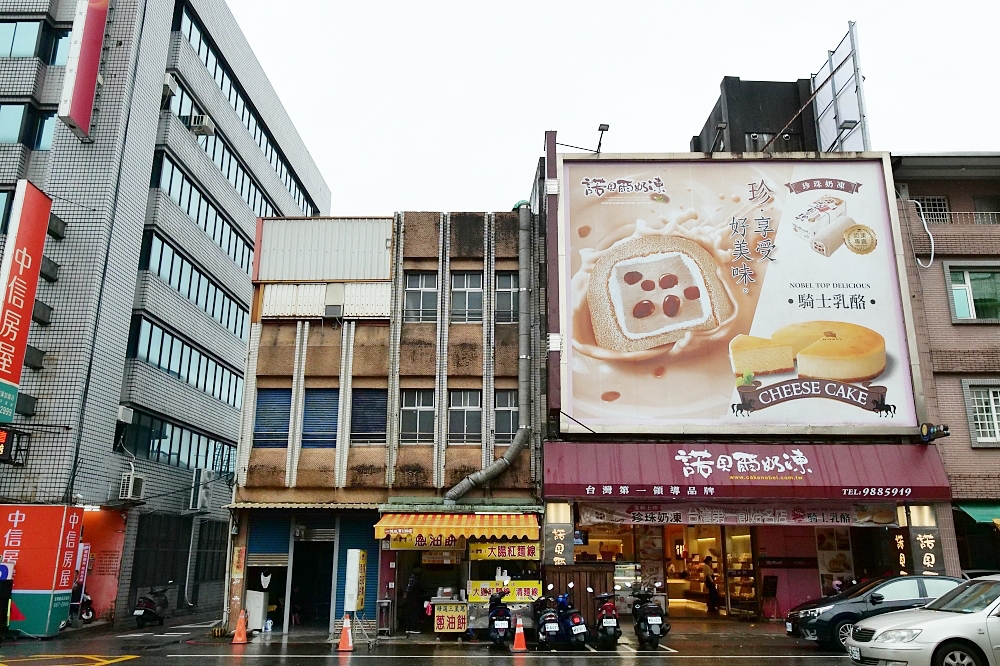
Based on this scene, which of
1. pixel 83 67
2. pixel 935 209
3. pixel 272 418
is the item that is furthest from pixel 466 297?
pixel 935 209

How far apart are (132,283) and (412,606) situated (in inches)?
562

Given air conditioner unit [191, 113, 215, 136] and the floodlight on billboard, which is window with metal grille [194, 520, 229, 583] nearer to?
air conditioner unit [191, 113, 215, 136]

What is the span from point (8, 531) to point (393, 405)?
11.0m

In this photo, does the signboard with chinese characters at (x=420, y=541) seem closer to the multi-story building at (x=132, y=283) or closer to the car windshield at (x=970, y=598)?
the multi-story building at (x=132, y=283)

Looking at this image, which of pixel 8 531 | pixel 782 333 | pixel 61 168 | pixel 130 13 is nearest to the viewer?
pixel 8 531

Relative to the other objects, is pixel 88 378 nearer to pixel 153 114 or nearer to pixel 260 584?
pixel 260 584

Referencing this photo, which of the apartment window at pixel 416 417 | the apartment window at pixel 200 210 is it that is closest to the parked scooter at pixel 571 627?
the apartment window at pixel 416 417

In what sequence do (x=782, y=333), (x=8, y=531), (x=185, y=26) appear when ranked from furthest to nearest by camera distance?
(x=185, y=26) < (x=782, y=333) < (x=8, y=531)

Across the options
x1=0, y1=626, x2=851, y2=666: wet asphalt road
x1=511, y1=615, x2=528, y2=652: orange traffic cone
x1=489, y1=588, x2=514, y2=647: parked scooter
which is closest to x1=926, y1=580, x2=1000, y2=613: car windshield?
x1=0, y1=626, x2=851, y2=666: wet asphalt road

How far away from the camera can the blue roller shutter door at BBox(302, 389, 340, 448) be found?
2172 cm

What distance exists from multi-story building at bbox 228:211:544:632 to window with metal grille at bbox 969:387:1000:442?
12948 mm

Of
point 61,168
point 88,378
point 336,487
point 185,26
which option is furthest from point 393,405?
point 185,26

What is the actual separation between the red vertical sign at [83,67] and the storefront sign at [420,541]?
15978 millimetres

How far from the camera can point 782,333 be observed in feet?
72.1
